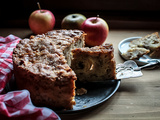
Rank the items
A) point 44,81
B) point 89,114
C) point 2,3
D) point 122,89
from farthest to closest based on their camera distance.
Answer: point 2,3 → point 122,89 → point 89,114 → point 44,81

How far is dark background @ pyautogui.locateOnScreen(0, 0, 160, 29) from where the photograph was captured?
303 cm

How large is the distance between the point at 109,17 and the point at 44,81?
6.26ft

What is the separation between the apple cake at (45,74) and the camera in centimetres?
150

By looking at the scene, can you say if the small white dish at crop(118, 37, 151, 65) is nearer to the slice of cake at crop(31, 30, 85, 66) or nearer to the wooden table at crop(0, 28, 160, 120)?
the wooden table at crop(0, 28, 160, 120)

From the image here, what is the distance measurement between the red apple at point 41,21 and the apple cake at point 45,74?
90 cm

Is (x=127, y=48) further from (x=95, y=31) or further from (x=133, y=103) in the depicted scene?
(x=133, y=103)

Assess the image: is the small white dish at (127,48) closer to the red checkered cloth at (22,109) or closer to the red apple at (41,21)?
the red apple at (41,21)

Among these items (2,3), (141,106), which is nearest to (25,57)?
(141,106)

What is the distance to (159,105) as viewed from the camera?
1.72m

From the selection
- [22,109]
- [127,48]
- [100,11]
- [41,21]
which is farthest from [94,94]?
[100,11]

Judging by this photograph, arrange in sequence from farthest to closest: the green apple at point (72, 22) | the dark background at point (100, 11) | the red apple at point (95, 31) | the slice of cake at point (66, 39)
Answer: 1. the dark background at point (100, 11)
2. the green apple at point (72, 22)
3. the red apple at point (95, 31)
4. the slice of cake at point (66, 39)

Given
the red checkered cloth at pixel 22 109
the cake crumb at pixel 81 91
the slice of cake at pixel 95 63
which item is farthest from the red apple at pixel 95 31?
the red checkered cloth at pixel 22 109

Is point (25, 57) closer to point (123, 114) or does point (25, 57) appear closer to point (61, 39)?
point (61, 39)

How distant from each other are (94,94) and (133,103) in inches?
12.6
